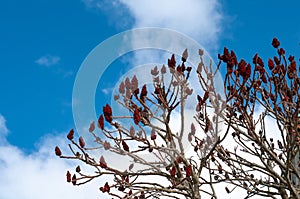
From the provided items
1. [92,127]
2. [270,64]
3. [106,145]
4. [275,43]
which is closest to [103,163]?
[106,145]

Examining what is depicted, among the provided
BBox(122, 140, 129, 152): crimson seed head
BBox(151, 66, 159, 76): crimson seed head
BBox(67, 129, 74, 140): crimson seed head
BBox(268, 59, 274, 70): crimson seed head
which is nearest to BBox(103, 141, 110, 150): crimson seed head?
BBox(122, 140, 129, 152): crimson seed head

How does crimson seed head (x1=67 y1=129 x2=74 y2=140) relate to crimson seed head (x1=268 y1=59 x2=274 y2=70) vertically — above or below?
below

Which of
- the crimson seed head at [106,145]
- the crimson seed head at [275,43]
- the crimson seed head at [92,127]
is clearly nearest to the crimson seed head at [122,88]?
the crimson seed head at [92,127]

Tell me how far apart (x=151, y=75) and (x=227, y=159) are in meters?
2.46

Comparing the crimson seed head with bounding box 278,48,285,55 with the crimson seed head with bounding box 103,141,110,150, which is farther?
the crimson seed head with bounding box 278,48,285,55

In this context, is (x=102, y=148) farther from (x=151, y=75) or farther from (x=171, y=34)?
(x=171, y=34)

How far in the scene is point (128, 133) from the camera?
4.38 m

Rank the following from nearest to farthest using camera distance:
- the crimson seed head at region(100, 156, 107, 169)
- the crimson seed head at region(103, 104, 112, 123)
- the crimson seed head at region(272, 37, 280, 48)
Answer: the crimson seed head at region(103, 104, 112, 123), the crimson seed head at region(100, 156, 107, 169), the crimson seed head at region(272, 37, 280, 48)

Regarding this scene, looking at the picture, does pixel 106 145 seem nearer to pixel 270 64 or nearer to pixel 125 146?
pixel 125 146

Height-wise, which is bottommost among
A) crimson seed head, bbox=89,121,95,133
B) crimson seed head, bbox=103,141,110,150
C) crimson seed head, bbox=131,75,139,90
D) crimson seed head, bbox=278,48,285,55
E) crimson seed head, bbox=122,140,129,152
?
crimson seed head, bbox=122,140,129,152

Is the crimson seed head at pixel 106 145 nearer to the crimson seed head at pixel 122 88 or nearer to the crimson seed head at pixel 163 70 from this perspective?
the crimson seed head at pixel 122 88

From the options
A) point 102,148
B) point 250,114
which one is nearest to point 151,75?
point 102,148

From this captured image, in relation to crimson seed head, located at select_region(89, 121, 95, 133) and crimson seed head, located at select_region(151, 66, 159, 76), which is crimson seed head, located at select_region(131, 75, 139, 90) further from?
crimson seed head, located at select_region(89, 121, 95, 133)

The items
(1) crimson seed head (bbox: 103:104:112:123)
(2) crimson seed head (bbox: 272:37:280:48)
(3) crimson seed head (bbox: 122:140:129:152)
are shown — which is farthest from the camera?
(2) crimson seed head (bbox: 272:37:280:48)
